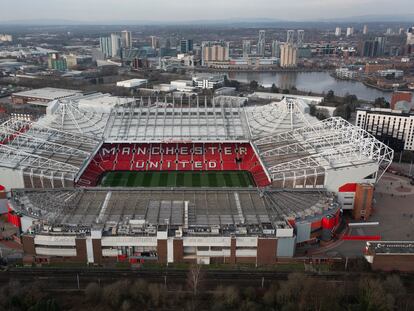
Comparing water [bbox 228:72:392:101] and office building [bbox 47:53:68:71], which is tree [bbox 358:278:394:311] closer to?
water [bbox 228:72:392:101]

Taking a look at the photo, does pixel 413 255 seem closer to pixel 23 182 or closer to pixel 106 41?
pixel 23 182

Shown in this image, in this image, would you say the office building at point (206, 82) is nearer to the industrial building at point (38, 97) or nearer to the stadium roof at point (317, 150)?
the industrial building at point (38, 97)

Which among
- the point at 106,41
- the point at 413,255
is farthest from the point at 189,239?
Answer: the point at 106,41

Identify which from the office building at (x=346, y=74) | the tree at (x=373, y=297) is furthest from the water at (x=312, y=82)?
the tree at (x=373, y=297)

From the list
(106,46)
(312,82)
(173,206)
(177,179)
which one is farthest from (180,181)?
(106,46)

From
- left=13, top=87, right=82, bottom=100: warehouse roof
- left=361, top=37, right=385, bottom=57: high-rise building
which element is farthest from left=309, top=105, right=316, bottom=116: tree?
left=361, top=37, right=385, bottom=57: high-rise building

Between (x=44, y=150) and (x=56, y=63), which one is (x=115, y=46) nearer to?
(x=56, y=63)
